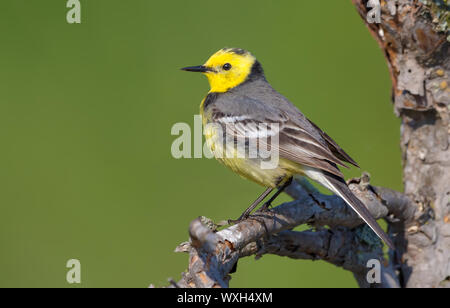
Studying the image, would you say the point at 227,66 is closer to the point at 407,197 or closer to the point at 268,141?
the point at 268,141

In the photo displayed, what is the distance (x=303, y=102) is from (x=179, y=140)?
1277 millimetres

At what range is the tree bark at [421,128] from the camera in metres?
3.19

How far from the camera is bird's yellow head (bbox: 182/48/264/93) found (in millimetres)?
3971

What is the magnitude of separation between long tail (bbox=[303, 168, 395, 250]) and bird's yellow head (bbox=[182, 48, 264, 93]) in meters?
1.01

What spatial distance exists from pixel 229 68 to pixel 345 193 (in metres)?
1.40

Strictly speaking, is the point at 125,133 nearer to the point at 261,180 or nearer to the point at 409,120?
the point at 261,180

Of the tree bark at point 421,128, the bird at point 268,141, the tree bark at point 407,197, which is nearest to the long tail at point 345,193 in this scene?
the bird at point 268,141

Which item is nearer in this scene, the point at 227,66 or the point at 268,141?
the point at 268,141

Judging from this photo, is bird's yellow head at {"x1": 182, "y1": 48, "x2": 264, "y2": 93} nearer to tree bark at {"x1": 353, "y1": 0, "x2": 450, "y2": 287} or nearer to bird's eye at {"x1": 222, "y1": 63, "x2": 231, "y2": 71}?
bird's eye at {"x1": 222, "y1": 63, "x2": 231, "y2": 71}

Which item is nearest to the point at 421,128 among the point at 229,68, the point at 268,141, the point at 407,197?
the point at 407,197

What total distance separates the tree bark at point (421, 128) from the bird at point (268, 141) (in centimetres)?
44

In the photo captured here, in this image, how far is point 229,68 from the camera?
398cm

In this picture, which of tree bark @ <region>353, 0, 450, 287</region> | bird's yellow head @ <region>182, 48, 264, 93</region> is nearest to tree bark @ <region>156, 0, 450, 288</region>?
tree bark @ <region>353, 0, 450, 287</region>

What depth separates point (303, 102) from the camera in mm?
4539
